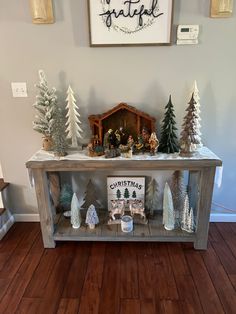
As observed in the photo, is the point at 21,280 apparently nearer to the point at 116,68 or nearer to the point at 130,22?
the point at 116,68

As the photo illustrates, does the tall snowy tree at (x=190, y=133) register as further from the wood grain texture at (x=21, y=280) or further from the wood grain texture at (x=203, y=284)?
the wood grain texture at (x=21, y=280)

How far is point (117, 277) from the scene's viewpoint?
1708 mm

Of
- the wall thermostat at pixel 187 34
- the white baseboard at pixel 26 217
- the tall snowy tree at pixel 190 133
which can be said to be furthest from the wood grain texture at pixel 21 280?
the wall thermostat at pixel 187 34

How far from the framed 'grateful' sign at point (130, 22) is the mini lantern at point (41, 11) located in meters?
0.29

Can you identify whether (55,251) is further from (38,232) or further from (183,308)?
(183,308)

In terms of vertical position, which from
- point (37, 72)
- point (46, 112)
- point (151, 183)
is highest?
point (37, 72)

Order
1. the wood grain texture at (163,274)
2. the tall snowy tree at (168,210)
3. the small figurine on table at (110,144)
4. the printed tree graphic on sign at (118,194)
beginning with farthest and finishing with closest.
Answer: the printed tree graphic on sign at (118,194) → the tall snowy tree at (168,210) → the small figurine on table at (110,144) → the wood grain texture at (163,274)

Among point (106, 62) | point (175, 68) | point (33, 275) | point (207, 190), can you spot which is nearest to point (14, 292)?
point (33, 275)

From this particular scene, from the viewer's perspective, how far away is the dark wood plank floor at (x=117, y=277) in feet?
4.94

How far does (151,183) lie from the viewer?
204cm

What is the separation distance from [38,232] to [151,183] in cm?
112

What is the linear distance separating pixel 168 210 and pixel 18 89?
156 centimetres

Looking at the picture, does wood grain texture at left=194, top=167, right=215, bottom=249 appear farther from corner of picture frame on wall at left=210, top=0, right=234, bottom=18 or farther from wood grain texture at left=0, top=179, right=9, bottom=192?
wood grain texture at left=0, top=179, right=9, bottom=192

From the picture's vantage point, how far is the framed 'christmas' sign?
83.6 inches
